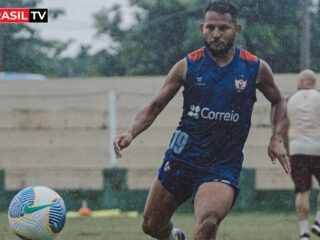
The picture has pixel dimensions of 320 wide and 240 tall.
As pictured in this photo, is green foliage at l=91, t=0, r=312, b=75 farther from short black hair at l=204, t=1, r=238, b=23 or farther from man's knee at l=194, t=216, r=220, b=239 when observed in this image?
man's knee at l=194, t=216, r=220, b=239

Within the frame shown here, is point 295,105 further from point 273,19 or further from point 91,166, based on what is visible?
point 91,166

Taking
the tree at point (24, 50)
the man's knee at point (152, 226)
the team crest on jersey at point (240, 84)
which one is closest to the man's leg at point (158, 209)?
the man's knee at point (152, 226)

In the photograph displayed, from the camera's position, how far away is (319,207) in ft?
32.7

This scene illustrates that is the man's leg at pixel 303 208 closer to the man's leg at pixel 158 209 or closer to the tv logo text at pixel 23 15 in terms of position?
the man's leg at pixel 158 209

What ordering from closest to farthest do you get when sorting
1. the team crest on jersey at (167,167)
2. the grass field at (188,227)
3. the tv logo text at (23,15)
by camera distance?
the team crest on jersey at (167,167), the grass field at (188,227), the tv logo text at (23,15)

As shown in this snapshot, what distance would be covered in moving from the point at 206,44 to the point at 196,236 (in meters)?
1.42

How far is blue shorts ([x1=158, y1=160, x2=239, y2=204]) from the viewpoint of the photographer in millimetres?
6262

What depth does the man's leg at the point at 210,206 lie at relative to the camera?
5.85 m

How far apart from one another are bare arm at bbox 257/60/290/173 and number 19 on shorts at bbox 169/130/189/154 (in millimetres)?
659

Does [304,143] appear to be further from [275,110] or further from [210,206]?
[210,206]

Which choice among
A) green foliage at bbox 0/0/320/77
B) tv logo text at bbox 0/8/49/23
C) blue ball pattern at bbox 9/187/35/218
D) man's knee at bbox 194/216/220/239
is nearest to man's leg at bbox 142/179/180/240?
man's knee at bbox 194/216/220/239

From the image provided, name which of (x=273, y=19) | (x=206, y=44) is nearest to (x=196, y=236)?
(x=206, y=44)

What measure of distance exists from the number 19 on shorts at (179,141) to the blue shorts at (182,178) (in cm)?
10

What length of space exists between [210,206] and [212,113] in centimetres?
71
